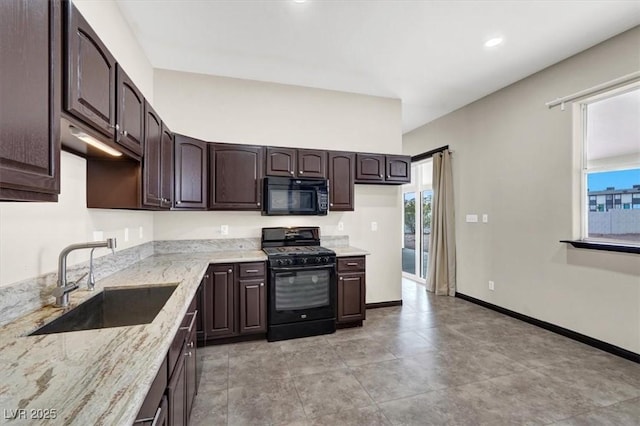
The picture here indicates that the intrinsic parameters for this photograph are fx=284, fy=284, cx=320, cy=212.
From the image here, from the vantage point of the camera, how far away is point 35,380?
33.9 inches

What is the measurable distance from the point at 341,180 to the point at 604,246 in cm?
Answer: 280

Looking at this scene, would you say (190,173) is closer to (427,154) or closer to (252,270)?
(252,270)

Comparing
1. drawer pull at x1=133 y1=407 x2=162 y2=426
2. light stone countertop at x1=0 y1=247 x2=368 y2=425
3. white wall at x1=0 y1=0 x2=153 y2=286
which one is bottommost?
drawer pull at x1=133 y1=407 x2=162 y2=426

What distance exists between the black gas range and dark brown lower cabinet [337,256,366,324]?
139mm

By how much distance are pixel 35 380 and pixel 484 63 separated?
13.9 feet

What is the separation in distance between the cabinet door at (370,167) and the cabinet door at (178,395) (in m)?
2.94

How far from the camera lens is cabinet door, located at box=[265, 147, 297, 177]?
135 inches

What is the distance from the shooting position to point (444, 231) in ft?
15.8

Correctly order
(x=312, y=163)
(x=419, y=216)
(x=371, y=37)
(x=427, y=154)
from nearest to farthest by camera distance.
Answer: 1. (x=371, y=37)
2. (x=312, y=163)
3. (x=427, y=154)
4. (x=419, y=216)

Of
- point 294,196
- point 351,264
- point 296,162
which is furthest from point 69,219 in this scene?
point 351,264

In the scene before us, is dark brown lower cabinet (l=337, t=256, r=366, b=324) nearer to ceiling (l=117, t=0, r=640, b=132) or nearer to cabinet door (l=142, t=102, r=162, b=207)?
cabinet door (l=142, t=102, r=162, b=207)

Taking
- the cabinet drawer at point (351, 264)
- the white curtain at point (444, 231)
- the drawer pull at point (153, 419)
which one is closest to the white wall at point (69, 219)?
the drawer pull at point (153, 419)

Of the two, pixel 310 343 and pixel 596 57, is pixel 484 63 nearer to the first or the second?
pixel 596 57

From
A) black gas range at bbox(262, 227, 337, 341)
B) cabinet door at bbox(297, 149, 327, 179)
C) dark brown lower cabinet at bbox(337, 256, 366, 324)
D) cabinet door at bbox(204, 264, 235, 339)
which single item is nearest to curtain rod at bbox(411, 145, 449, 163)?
cabinet door at bbox(297, 149, 327, 179)
